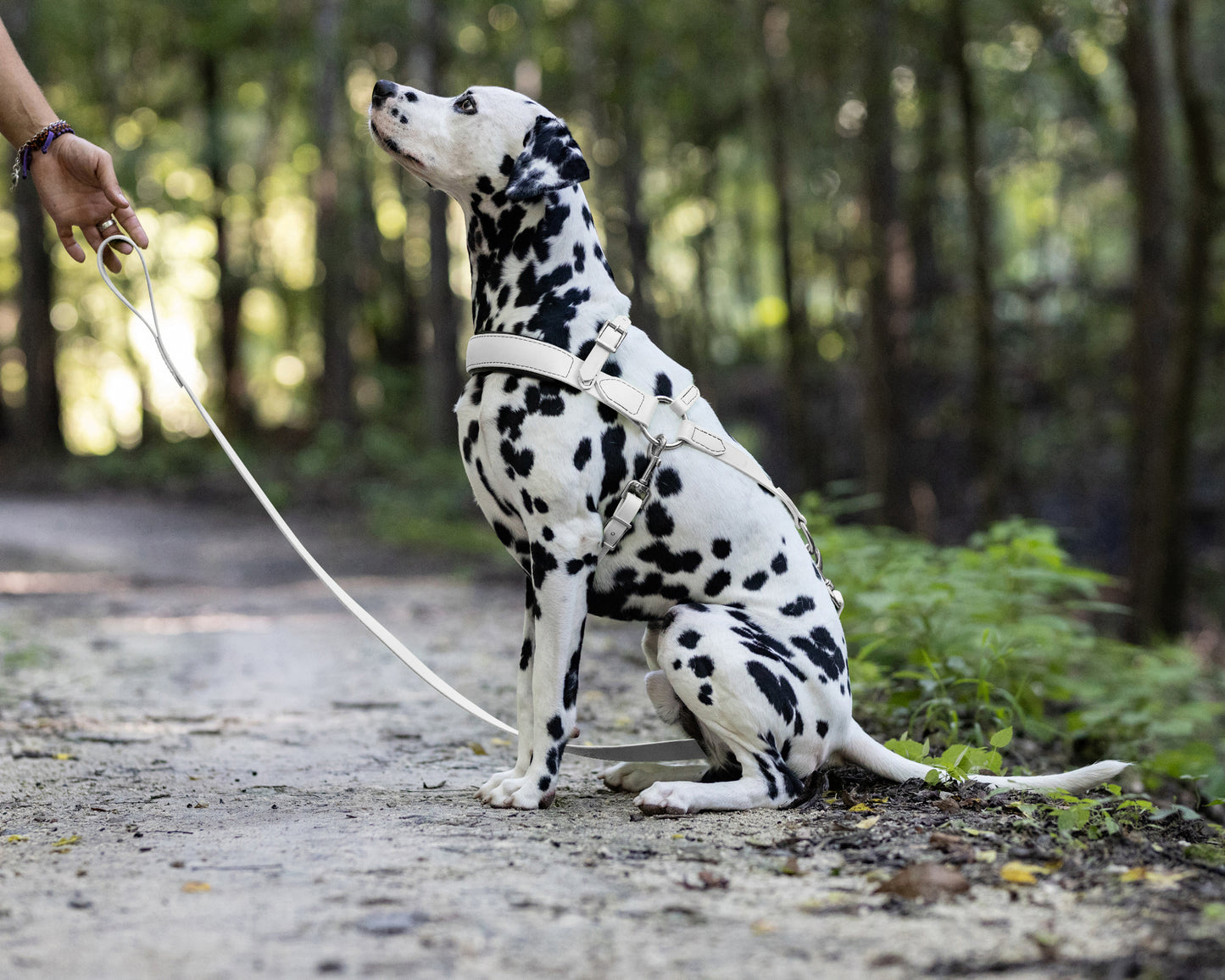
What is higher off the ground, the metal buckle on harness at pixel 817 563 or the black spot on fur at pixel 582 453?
the black spot on fur at pixel 582 453

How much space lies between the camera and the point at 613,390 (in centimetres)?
394

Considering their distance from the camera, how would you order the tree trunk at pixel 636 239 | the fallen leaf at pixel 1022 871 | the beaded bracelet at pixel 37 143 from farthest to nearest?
the tree trunk at pixel 636 239, the beaded bracelet at pixel 37 143, the fallen leaf at pixel 1022 871

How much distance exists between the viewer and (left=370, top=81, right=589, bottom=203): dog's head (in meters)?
4.02

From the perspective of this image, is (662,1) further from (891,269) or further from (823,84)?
(891,269)

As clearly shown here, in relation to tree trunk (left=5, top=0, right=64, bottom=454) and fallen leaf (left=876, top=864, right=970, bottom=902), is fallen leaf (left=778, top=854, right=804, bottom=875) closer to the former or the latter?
fallen leaf (left=876, top=864, right=970, bottom=902)

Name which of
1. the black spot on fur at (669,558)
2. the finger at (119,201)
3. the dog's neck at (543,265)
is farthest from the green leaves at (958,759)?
the finger at (119,201)

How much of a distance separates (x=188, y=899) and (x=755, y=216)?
37434 millimetres

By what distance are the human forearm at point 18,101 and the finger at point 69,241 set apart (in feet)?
1.15

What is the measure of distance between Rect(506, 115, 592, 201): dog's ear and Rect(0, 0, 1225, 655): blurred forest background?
360 cm

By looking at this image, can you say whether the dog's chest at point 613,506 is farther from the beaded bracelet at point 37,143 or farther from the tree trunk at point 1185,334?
the tree trunk at point 1185,334

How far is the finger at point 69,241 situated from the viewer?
181 inches

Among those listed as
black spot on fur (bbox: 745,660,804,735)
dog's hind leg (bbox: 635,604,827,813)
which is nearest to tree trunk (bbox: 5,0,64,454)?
dog's hind leg (bbox: 635,604,827,813)

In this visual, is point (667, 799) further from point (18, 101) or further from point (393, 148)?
point (18, 101)

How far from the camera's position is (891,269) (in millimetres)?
14438
